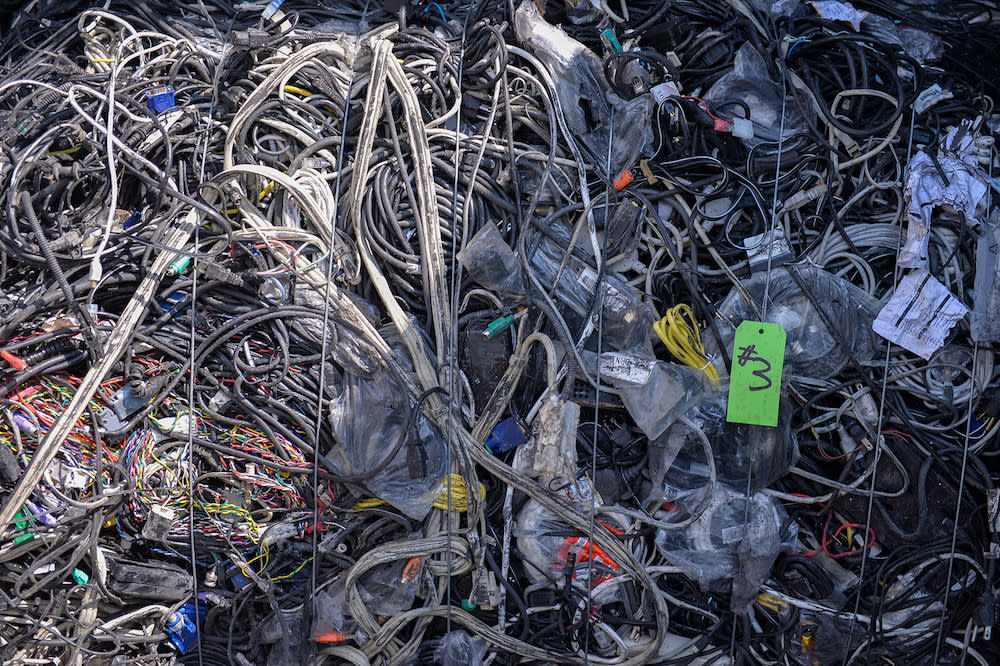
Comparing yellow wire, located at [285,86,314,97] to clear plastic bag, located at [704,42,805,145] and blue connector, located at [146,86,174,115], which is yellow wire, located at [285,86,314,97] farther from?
clear plastic bag, located at [704,42,805,145]

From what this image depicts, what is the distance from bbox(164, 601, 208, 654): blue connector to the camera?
2266mm

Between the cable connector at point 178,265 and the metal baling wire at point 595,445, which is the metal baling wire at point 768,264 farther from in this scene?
the cable connector at point 178,265

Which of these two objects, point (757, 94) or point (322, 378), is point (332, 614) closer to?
point (322, 378)

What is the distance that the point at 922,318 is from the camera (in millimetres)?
2250

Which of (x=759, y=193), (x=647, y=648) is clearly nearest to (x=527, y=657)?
(x=647, y=648)

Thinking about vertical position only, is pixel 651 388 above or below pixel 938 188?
below

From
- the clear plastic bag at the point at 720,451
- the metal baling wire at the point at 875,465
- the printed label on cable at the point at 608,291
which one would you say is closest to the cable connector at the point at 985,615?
the metal baling wire at the point at 875,465

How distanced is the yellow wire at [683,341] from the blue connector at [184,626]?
169 centimetres

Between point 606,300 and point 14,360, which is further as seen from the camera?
point 606,300

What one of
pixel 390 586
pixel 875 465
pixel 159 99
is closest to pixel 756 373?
pixel 875 465

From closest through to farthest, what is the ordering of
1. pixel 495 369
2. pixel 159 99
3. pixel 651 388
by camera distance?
pixel 651 388 → pixel 495 369 → pixel 159 99

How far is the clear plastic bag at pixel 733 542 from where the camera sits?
7.17 ft

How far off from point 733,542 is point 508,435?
77cm

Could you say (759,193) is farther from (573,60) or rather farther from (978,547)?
(978,547)
